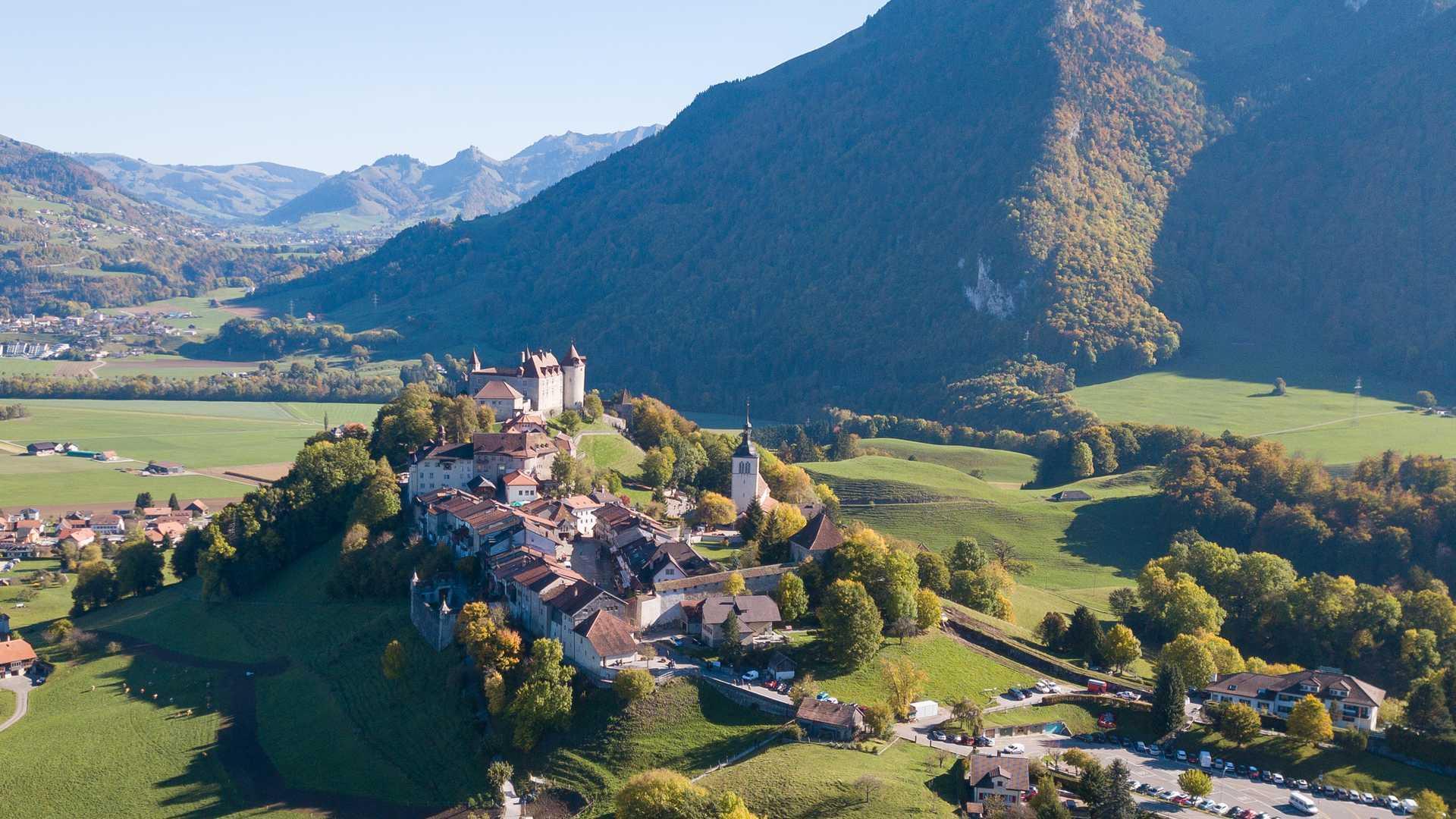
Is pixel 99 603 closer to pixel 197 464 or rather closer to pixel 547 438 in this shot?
pixel 547 438

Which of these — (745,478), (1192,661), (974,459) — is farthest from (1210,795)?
(974,459)

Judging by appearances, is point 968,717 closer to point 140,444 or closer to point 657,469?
point 657,469

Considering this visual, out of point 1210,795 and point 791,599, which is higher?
point 791,599

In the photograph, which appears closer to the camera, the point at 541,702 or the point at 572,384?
the point at 541,702

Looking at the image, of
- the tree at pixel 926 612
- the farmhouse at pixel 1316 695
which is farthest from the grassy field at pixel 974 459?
the farmhouse at pixel 1316 695

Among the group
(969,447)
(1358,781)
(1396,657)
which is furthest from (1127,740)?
(969,447)

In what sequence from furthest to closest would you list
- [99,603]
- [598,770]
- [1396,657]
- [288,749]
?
[99,603] → [1396,657] → [288,749] → [598,770]

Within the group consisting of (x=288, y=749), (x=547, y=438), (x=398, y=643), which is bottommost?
(x=288, y=749)
